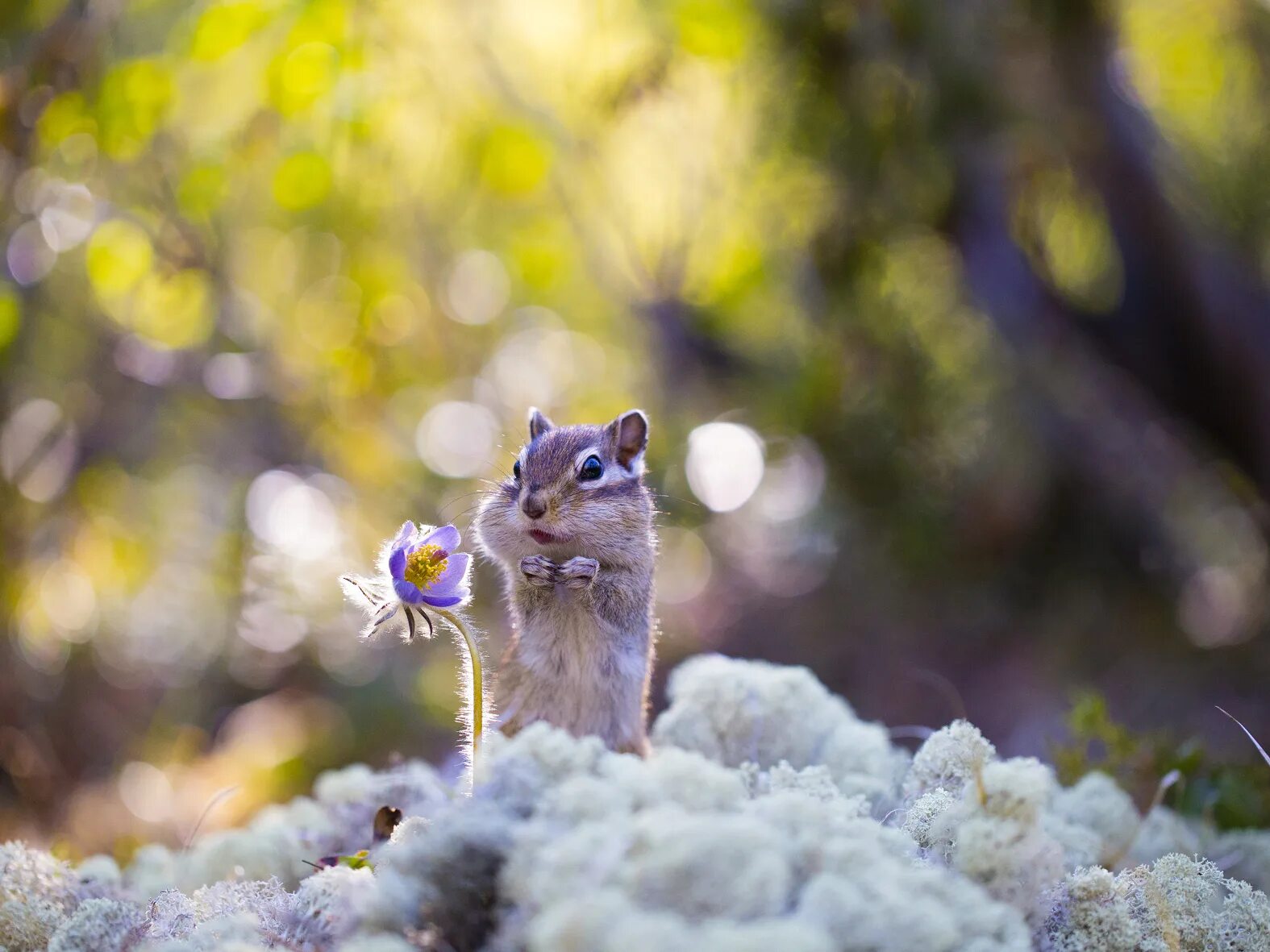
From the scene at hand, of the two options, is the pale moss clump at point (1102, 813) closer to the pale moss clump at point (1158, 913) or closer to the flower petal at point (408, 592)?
the pale moss clump at point (1158, 913)

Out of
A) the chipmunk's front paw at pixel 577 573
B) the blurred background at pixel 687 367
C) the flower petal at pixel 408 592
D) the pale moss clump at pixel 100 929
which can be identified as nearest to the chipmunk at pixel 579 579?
the chipmunk's front paw at pixel 577 573

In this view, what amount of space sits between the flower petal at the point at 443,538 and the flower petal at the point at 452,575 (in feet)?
0.11

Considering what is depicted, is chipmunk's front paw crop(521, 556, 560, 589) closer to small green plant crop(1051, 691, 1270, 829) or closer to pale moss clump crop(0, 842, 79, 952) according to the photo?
pale moss clump crop(0, 842, 79, 952)

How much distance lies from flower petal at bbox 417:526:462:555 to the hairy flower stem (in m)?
0.08

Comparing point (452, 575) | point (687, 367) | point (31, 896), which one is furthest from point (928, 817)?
point (687, 367)

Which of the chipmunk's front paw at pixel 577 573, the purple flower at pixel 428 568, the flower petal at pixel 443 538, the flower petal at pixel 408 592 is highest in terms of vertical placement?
the chipmunk's front paw at pixel 577 573

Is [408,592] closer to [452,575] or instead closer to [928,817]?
[452,575]

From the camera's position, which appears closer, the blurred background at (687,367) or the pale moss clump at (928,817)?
the pale moss clump at (928,817)

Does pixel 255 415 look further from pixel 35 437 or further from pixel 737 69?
pixel 737 69

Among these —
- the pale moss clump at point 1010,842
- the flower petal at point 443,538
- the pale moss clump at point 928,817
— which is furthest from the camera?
the flower petal at point 443,538

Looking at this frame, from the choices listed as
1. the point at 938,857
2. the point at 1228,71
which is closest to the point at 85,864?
the point at 938,857

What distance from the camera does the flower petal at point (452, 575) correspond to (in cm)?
112

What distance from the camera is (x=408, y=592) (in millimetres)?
1075

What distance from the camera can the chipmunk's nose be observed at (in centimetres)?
148
